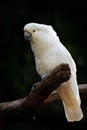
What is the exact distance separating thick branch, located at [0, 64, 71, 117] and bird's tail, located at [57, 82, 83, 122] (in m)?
0.10

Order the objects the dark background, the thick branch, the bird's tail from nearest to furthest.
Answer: the thick branch
the bird's tail
the dark background

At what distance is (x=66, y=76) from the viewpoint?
109 inches

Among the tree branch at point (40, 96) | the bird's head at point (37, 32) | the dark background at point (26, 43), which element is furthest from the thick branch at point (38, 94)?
the dark background at point (26, 43)

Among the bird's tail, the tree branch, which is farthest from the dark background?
the bird's tail

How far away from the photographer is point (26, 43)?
4656 millimetres

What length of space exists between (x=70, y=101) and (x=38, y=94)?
0.16 meters

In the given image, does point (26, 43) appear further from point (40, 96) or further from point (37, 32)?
point (40, 96)

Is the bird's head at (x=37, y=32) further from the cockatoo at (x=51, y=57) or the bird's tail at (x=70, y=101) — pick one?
the bird's tail at (x=70, y=101)

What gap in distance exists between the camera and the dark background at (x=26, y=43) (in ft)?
15.0

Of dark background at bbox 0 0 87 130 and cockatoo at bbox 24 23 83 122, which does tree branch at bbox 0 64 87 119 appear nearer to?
cockatoo at bbox 24 23 83 122

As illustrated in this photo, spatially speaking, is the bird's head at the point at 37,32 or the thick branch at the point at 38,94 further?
the bird's head at the point at 37,32

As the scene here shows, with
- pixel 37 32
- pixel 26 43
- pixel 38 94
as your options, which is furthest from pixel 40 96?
pixel 26 43

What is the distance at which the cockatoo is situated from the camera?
2.99 m

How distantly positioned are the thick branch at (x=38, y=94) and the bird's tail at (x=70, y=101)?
10 cm
